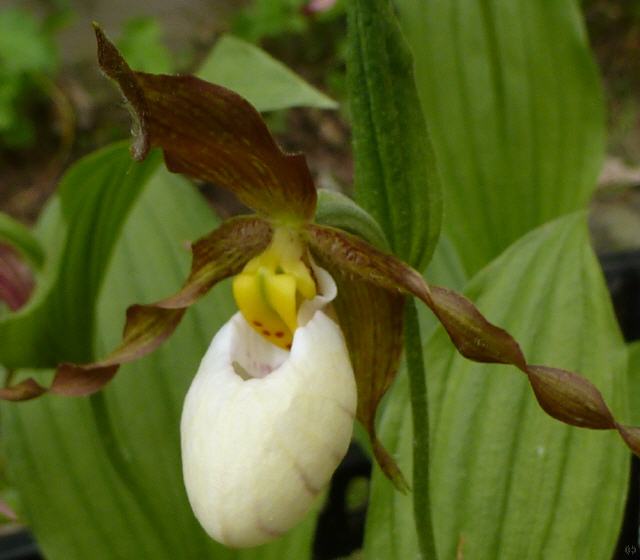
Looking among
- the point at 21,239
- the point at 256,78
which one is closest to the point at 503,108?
the point at 256,78

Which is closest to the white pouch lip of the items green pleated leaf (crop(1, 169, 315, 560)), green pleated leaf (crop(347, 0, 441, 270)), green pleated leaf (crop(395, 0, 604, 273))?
green pleated leaf (crop(347, 0, 441, 270))

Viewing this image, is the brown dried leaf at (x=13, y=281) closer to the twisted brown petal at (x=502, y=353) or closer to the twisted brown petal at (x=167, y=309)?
the twisted brown petal at (x=167, y=309)

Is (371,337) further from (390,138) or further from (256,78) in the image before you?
(256,78)

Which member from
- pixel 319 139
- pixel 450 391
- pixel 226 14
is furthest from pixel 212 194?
pixel 450 391

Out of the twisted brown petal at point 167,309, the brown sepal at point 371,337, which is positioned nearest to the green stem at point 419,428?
the brown sepal at point 371,337

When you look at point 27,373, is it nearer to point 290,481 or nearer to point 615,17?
point 290,481

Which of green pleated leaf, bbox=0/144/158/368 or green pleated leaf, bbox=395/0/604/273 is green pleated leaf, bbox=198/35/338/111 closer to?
green pleated leaf, bbox=0/144/158/368
